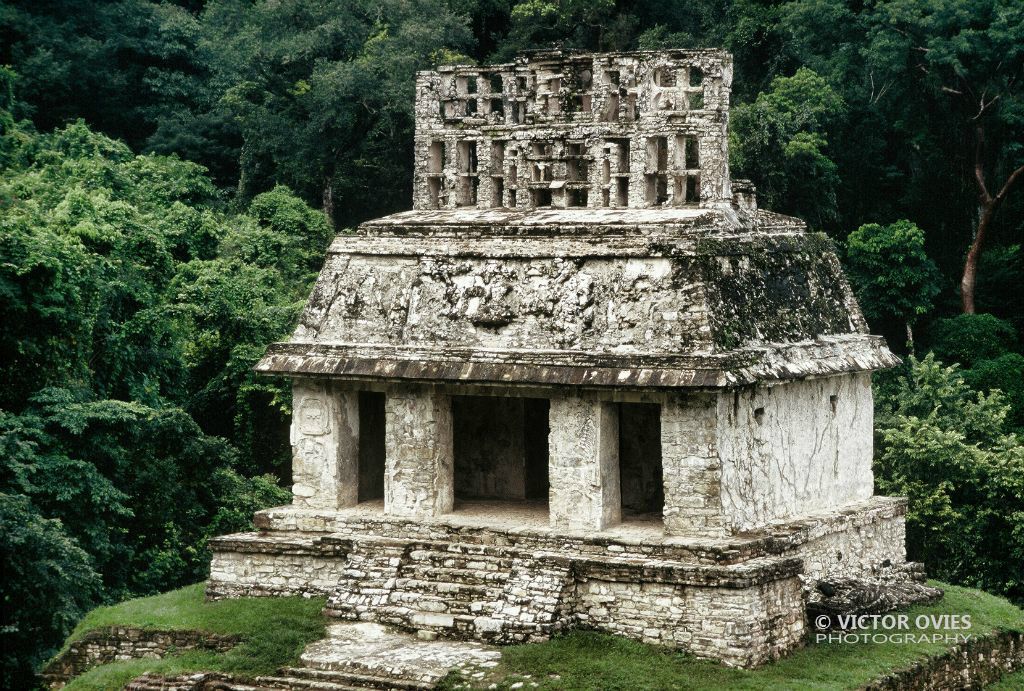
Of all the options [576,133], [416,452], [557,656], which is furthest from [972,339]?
[557,656]

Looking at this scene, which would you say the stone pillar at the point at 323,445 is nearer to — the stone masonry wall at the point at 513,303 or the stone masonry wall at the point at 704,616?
the stone masonry wall at the point at 513,303

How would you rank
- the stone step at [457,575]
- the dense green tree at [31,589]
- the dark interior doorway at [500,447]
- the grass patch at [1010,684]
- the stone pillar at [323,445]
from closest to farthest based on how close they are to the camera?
1. the stone step at [457,575]
2. the grass patch at [1010,684]
3. the stone pillar at [323,445]
4. the dense green tree at [31,589]
5. the dark interior doorway at [500,447]

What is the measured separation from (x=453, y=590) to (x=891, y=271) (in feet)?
46.6

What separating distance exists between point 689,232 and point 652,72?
2354mm

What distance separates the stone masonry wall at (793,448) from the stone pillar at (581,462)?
1.25m

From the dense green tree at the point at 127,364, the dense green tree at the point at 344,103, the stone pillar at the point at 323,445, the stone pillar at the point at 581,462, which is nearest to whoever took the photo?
the stone pillar at the point at 581,462

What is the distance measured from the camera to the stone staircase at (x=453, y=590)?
1708 centimetres

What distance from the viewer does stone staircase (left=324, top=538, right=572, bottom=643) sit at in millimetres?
17078

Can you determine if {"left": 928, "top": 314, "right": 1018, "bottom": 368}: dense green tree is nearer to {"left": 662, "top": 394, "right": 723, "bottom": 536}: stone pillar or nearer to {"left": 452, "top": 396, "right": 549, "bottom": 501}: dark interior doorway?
{"left": 452, "top": 396, "right": 549, "bottom": 501}: dark interior doorway

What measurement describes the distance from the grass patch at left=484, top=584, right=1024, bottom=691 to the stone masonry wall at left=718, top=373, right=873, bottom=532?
1532 millimetres

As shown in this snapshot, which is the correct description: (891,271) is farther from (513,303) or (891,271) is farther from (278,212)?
(513,303)

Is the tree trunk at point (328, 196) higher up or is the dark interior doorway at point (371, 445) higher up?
the tree trunk at point (328, 196)

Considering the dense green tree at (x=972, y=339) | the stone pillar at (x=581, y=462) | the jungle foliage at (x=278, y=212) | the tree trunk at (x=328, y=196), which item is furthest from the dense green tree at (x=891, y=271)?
the stone pillar at (x=581, y=462)

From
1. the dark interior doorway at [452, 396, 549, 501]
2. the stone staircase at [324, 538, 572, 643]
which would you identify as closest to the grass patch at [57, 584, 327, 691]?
the stone staircase at [324, 538, 572, 643]
